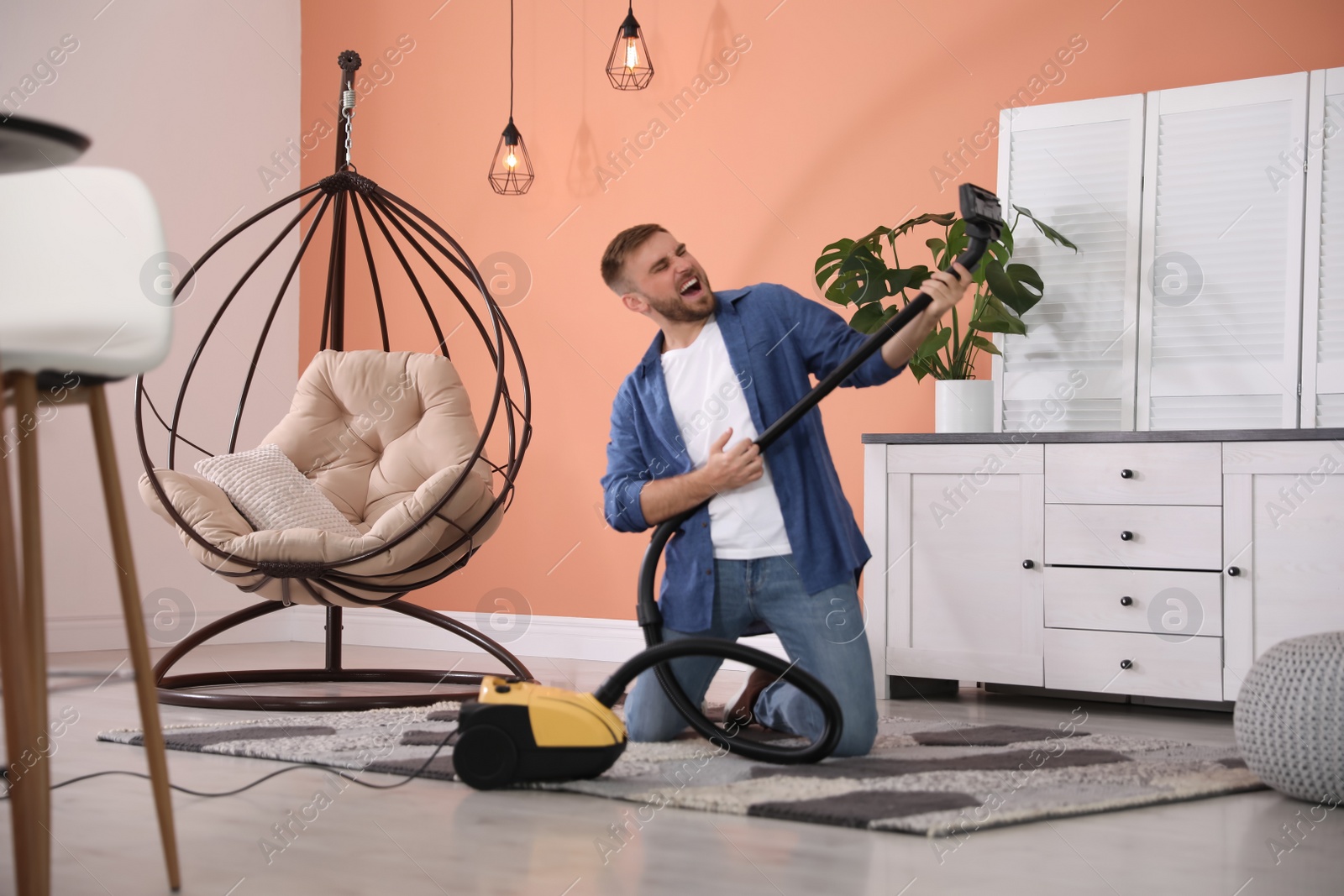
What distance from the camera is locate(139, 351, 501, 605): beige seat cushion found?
10.3ft

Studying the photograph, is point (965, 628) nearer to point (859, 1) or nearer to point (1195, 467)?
point (1195, 467)

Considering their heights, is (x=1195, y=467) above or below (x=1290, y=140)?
below

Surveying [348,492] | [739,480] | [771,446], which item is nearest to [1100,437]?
[771,446]

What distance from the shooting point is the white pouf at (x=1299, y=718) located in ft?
6.34

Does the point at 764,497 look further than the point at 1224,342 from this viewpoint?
No

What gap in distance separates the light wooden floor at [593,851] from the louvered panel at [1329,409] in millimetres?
1392

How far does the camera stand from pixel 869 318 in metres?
3.41

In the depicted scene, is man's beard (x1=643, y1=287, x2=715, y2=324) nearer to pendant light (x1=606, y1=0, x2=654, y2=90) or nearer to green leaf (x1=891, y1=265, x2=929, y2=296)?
green leaf (x1=891, y1=265, x2=929, y2=296)

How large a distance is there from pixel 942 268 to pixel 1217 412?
32.7 inches

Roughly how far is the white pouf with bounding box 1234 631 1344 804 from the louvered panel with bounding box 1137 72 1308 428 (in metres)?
1.35

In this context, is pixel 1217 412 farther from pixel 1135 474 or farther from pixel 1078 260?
pixel 1078 260

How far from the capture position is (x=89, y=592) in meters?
4.39

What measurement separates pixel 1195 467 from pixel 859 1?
1877mm

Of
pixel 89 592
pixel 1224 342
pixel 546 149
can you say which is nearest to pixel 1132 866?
pixel 1224 342
